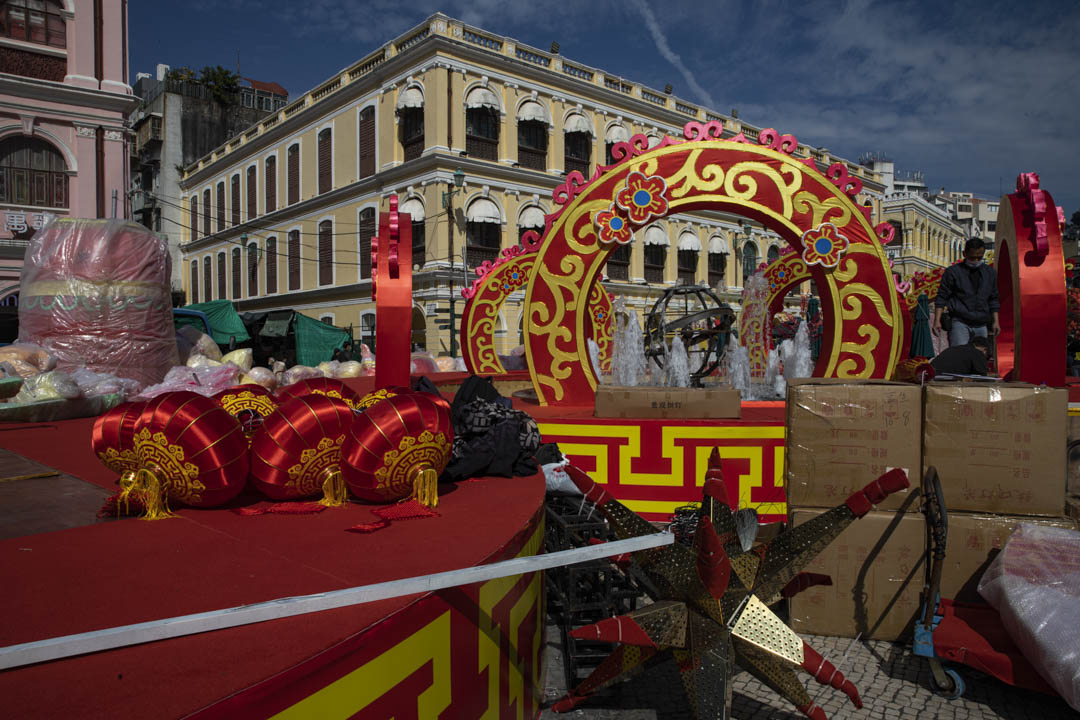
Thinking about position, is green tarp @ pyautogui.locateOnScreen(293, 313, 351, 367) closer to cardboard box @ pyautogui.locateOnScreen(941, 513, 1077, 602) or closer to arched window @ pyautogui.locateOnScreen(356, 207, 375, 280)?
arched window @ pyautogui.locateOnScreen(356, 207, 375, 280)

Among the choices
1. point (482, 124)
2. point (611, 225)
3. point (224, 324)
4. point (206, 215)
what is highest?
point (482, 124)

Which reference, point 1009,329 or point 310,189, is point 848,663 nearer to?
point 1009,329

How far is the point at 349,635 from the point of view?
1.44 meters

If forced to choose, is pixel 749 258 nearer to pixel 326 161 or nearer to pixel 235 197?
pixel 326 161

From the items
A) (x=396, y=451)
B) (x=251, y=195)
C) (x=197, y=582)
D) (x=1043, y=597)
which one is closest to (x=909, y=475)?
(x=1043, y=597)

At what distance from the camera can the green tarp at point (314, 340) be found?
17875mm

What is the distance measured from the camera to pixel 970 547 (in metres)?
3.19

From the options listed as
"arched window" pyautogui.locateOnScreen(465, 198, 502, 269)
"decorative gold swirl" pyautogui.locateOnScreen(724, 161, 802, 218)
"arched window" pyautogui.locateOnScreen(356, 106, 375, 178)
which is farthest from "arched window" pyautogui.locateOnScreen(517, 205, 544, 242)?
"decorative gold swirl" pyautogui.locateOnScreen(724, 161, 802, 218)

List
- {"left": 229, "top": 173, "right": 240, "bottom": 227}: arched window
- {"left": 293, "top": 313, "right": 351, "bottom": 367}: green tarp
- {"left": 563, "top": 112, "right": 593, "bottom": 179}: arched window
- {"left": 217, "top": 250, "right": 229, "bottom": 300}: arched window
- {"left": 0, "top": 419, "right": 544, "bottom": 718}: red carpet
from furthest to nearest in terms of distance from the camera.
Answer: {"left": 217, "top": 250, "right": 229, "bottom": 300}: arched window, {"left": 229, "top": 173, "right": 240, "bottom": 227}: arched window, {"left": 563, "top": 112, "right": 593, "bottom": 179}: arched window, {"left": 293, "top": 313, "right": 351, "bottom": 367}: green tarp, {"left": 0, "top": 419, "right": 544, "bottom": 718}: red carpet

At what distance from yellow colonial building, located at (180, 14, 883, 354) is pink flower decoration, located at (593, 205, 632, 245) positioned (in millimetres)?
14036

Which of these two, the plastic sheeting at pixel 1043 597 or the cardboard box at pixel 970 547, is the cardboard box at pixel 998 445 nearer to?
the cardboard box at pixel 970 547

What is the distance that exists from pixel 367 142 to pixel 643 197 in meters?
21.1

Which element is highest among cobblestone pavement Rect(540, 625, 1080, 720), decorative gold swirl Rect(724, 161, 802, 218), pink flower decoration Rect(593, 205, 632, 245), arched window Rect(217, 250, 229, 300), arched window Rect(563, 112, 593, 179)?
arched window Rect(563, 112, 593, 179)

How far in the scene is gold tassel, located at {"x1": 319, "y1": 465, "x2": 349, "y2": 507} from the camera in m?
2.64
